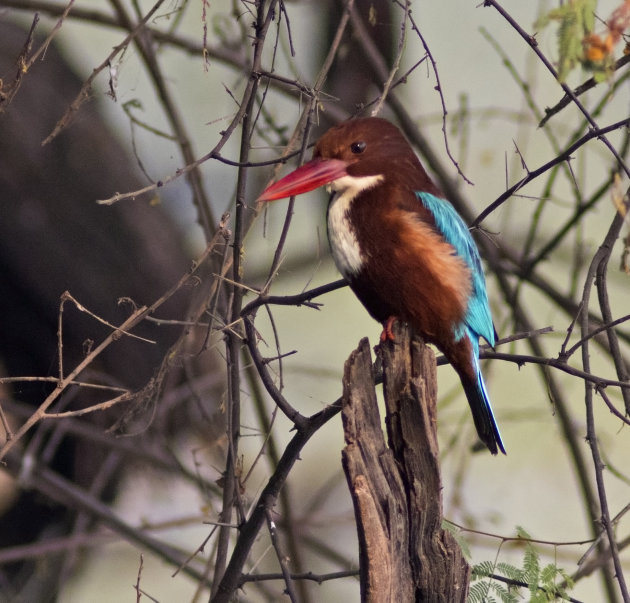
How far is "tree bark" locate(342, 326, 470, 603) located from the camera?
1.55 m

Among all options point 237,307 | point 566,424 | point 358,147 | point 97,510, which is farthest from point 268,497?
point 566,424

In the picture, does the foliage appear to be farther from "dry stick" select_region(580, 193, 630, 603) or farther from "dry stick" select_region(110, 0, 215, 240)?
"dry stick" select_region(110, 0, 215, 240)

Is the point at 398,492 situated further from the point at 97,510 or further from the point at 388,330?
the point at 97,510

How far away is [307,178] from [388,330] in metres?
0.35

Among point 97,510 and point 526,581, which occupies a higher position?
point 97,510

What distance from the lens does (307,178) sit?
1.87 metres

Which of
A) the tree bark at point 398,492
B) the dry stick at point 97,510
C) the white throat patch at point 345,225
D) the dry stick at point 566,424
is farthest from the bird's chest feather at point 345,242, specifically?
the dry stick at point 97,510

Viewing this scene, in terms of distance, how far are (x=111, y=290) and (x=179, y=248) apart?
1.11 ft

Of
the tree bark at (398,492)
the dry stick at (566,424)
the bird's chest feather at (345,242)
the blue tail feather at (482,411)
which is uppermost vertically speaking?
the dry stick at (566,424)

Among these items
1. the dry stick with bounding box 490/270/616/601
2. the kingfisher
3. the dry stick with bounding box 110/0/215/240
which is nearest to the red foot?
the kingfisher

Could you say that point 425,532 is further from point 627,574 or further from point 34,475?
point 627,574

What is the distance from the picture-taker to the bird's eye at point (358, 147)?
1935 millimetres

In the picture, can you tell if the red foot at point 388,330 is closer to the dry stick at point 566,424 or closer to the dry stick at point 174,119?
the dry stick at point 174,119

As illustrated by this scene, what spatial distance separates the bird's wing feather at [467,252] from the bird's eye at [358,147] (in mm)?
150
